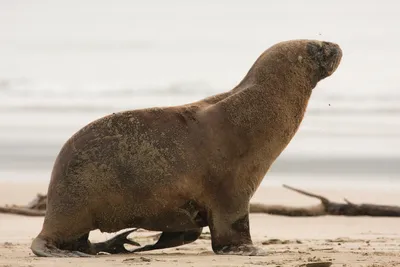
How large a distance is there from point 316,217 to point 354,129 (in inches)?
471

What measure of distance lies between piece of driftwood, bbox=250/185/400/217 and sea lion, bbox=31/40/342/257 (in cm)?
237

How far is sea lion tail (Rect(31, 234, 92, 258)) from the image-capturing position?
8.42m

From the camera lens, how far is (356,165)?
58.6 ft

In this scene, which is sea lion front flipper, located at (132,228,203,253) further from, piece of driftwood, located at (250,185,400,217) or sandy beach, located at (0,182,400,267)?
piece of driftwood, located at (250,185,400,217)

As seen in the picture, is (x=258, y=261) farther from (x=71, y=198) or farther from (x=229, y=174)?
(x=71, y=198)

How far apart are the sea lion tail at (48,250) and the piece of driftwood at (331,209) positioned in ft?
10.2

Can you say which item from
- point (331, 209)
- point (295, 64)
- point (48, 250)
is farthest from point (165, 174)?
point (331, 209)

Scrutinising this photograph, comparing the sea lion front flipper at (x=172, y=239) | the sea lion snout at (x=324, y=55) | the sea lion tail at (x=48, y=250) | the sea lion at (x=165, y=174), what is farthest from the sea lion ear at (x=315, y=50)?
the sea lion tail at (x=48, y=250)

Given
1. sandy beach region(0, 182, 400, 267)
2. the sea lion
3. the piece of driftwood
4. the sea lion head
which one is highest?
the sea lion head

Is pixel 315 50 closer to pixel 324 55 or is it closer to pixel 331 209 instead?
pixel 324 55

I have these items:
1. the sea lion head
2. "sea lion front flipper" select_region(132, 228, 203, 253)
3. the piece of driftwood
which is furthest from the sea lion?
the piece of driftwood

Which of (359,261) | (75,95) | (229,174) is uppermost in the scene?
(75,95)

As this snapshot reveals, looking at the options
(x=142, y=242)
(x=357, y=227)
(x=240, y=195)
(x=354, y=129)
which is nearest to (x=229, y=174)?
(x=240, y=195)

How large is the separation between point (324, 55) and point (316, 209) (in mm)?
2821
